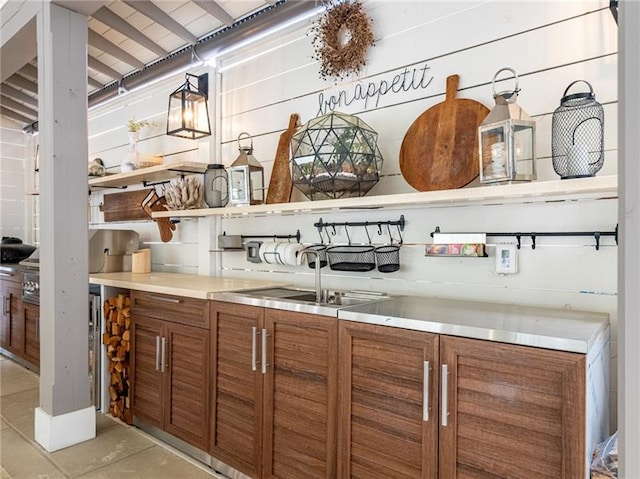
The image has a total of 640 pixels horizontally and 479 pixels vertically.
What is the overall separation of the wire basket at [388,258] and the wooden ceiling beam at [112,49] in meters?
2.85

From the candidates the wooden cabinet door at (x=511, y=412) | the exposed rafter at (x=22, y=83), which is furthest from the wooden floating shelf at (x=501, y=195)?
the exposed rafter at (x=22, y=83)

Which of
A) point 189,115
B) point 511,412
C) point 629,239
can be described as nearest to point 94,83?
point 189,115

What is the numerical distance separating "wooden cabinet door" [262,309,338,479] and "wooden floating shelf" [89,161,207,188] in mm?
1545

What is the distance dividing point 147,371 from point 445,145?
7.17 feet

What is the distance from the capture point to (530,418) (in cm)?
127

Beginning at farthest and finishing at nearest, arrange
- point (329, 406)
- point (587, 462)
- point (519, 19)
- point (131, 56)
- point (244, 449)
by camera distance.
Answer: point (131, 56) < point (244, 449) < point (519, 19) < point (329, 406) < point (587, 462)

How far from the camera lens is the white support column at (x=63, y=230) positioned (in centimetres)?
254

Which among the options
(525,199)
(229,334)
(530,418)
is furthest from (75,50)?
(530,418)

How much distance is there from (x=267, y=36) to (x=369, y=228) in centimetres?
152

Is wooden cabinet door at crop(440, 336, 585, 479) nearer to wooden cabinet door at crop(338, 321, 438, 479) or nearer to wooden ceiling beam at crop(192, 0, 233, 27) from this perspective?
wooden cabinet door at crop(338, 321, 438, 479)

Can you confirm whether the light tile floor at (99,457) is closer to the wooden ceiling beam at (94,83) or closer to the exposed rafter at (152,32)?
the exposed rafter at (152,32)

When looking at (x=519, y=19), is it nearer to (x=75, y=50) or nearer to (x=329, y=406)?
(x=329, y=406)

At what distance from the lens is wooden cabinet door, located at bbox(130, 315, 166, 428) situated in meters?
2.63

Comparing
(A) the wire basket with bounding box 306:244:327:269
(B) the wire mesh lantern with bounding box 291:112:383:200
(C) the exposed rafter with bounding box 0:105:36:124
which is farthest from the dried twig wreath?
(C) the exposed rafter with bounding box 0:105:36:124
